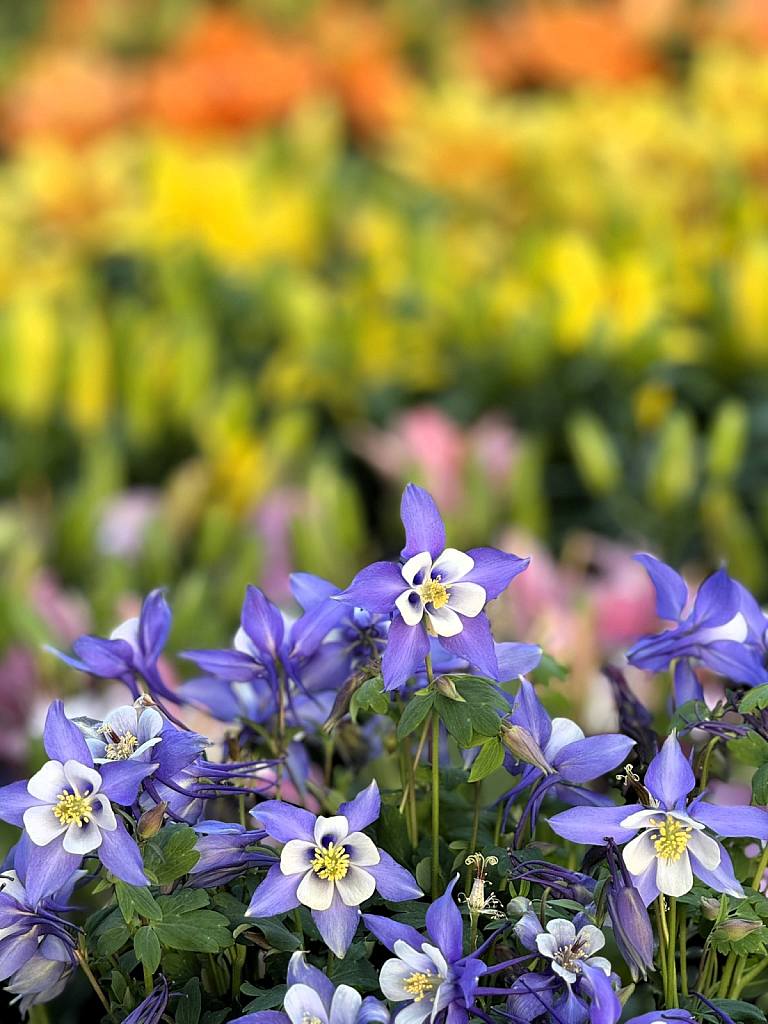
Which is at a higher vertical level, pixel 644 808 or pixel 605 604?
pixel 644 808

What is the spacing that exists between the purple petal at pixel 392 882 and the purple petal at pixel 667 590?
21 centimetres

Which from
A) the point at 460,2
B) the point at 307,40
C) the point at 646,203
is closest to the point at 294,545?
the point at 646,203

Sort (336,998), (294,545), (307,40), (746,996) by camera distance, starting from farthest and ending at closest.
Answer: (307,40) < (294,545) < (746,996) < (336,998)

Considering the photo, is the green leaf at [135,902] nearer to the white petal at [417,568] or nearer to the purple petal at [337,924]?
the purple petal at [337,924]

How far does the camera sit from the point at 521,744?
56cm

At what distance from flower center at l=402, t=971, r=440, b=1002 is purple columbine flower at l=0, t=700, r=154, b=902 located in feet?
0.42

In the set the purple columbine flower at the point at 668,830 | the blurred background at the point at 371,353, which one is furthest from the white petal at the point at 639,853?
the blurred background at the point at 371,353

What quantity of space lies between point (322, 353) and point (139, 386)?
0.30 m

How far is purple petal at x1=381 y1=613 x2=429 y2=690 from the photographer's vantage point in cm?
54

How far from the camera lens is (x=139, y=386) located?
1.69 m

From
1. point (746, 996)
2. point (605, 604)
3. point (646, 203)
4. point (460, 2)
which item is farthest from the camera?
point (460, 2)

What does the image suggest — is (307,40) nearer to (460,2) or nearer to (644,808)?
(460,2)

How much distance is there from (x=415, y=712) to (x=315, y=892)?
0.31ft

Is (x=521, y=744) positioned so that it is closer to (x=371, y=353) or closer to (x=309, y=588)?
(x=309, y=588)
